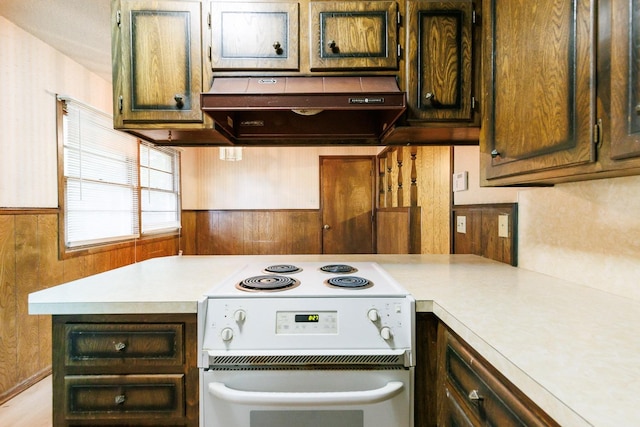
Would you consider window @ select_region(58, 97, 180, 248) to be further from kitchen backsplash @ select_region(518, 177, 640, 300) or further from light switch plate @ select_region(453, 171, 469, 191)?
kitchen backsplash @ select_region(518, 177, 640, 300)

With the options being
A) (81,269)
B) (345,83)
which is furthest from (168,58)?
(81,269)

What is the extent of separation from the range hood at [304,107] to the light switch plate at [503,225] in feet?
2.41

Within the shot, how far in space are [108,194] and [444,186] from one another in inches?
128

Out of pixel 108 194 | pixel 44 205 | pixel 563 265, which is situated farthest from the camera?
pixel 108 194

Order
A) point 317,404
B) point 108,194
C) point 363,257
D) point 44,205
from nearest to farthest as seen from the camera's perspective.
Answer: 1. point 317,404
2. point 363,257
3. point 44,205
4. point 108,194

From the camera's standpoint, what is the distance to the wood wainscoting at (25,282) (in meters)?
1.97

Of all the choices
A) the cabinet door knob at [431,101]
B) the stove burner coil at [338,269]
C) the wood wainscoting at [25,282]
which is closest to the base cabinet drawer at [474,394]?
the stove burner coil at [338,269]

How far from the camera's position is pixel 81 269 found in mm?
2553

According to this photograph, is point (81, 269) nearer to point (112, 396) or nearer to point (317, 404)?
point (112, 396)

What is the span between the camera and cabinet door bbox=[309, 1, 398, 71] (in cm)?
128

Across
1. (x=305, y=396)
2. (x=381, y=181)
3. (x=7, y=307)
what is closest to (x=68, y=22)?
(x=7, y=307)

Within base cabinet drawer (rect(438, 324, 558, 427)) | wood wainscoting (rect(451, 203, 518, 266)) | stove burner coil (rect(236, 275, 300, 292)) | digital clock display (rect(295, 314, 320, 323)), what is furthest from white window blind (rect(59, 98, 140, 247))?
wood wainscoting (rect(451, 203, 518, 266))

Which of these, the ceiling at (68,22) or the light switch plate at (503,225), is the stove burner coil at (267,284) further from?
the ceiling at (68,22)

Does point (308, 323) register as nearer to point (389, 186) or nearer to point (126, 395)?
point (126, 395)
